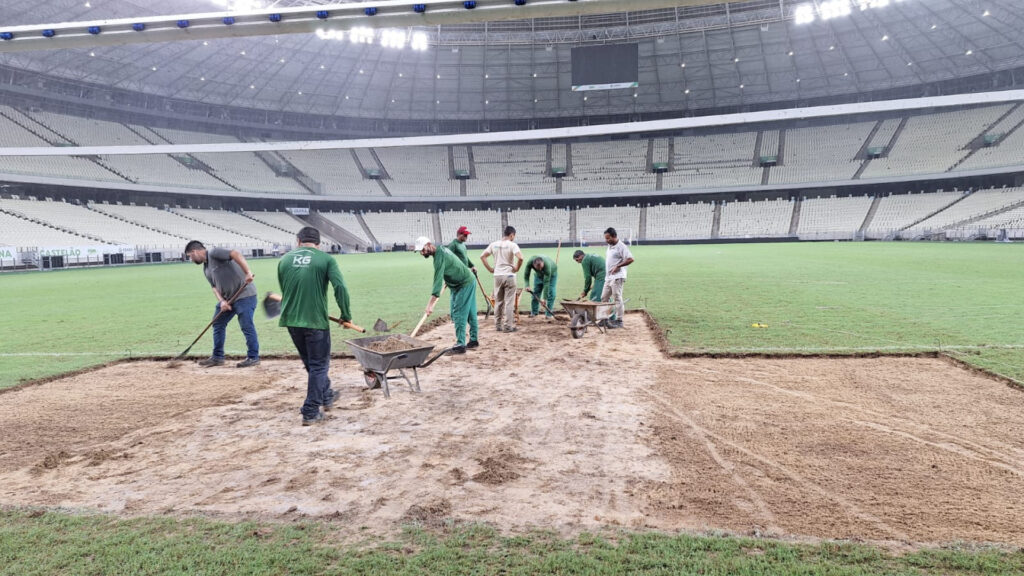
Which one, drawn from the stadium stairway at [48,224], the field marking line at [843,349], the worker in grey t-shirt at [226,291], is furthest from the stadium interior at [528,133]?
the field marking line at [843,349]

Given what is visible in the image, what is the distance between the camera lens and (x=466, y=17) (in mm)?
8688

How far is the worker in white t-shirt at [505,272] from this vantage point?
9.20 m

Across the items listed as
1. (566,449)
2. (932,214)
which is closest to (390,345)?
(566,449)

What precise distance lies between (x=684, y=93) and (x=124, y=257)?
56.5m

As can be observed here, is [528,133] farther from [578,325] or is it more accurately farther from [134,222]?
[578,325]

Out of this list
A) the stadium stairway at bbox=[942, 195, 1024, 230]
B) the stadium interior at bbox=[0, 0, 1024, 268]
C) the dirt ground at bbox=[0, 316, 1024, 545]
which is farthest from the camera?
the stadium interior at bbox=[0, 0, 1024, 268]

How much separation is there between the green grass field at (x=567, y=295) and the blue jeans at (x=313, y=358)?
6.17ft

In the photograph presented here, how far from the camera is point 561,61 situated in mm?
52500

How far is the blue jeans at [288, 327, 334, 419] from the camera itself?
496cm

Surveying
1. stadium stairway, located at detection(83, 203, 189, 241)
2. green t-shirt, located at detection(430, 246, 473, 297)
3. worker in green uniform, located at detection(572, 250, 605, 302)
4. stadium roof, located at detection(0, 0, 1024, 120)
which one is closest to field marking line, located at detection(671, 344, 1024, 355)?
worker in green uniform, located at detection(572, 250, 605, 302)

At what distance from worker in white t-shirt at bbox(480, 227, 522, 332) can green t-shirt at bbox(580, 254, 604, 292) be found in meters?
1.69

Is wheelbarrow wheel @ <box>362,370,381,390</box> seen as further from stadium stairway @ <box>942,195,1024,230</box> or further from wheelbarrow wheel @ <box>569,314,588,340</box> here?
stadium stairway @ <box>942,195,1024,230</box>

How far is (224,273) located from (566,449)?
241 inches

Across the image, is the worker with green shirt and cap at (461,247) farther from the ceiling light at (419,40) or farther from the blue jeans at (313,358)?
the ceiling light at (419,40)
